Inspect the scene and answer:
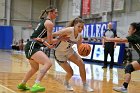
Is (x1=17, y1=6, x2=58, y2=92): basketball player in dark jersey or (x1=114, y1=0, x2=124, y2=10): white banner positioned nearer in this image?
(x1=17, y1=6, x2=58, y2=92): basketball player in dark jersey

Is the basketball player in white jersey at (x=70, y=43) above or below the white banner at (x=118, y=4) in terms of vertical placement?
below

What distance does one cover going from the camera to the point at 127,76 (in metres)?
6.61

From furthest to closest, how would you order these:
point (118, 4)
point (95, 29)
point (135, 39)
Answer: point (118, 4) → point (95, 29) → point (135, 39)

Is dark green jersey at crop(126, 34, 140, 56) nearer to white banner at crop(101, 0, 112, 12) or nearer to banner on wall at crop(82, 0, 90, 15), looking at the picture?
white banner at crop(101, 0, 112, 12)

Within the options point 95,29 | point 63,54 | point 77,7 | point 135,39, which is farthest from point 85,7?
point 135,39

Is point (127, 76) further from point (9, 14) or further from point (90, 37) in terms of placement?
point (9, 14)

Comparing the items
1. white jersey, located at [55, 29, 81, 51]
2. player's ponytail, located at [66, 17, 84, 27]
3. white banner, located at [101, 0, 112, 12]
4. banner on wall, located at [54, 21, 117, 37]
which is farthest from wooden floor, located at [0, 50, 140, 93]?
white banner, located at [101, 0, 112, 12]

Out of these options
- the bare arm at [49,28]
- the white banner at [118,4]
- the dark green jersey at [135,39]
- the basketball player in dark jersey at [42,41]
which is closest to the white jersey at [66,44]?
the basketball player in dark jersey at [42,41]

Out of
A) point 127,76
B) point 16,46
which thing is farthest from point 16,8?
point 127,76

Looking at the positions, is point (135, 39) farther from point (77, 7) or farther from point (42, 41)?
point (77, 7)

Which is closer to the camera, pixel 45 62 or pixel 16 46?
pixel 45 62

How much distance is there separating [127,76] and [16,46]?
27.9 metres

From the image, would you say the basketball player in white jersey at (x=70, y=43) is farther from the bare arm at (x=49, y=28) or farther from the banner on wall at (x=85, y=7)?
the banner on wall at (x=85, y=7)

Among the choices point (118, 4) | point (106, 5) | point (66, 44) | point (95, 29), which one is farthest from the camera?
point (106, 5)
